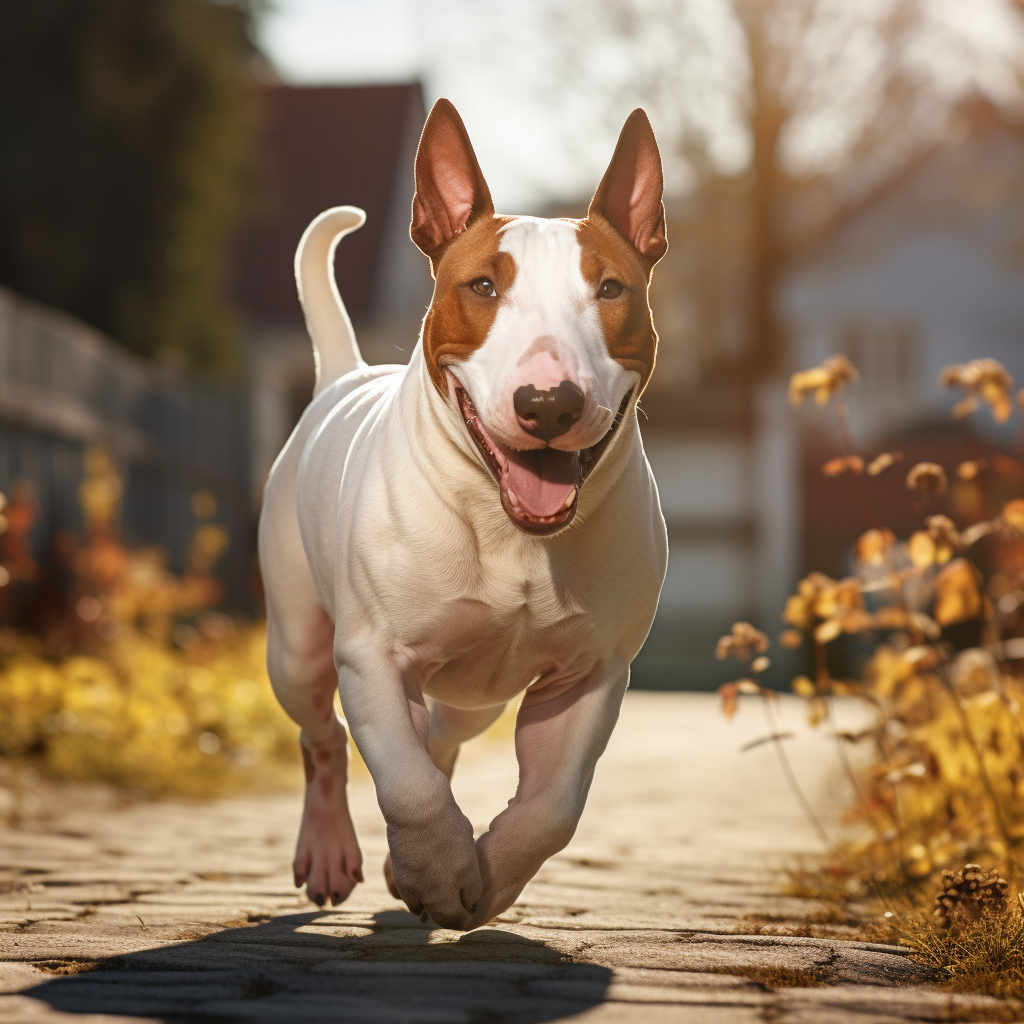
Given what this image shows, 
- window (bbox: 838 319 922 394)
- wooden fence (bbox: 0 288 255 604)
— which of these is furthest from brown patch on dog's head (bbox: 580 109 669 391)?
window (bbox: 838 319 922 394)

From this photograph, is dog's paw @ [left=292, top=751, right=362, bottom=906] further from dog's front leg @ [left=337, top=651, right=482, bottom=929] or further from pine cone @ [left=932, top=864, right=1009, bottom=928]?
pine cone @ [left=932, top=864, right=1009, bottom=928]

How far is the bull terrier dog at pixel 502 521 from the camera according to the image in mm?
2977

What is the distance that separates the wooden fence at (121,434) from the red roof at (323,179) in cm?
895

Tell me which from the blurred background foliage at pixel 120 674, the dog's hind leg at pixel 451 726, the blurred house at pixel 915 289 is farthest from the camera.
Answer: the blurred house at pixel 915 289

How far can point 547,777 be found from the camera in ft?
10.7

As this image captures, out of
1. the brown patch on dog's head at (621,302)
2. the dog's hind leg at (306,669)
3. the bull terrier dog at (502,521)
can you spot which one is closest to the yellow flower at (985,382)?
the bull terrier dog at (502,521)

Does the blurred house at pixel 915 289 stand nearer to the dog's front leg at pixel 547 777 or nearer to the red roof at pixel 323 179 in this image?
the red roof at pixel 323 179

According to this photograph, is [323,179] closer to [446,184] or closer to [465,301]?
[446,184]

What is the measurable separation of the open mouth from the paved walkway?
0.85 metres

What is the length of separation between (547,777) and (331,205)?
2148cm

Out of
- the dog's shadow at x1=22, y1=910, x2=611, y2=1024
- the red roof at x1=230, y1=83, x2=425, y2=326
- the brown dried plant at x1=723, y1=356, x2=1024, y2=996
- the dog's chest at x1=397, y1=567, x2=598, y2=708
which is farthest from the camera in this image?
the red roof at x1=230, y1=83, x2=425, y2=326

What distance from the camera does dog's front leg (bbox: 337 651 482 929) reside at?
298cm

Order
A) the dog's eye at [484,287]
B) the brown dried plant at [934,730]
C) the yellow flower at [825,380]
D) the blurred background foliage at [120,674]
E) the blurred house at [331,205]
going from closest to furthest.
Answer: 1. the dog's eye at [484,287]
2. the brown dried plant at [934,730]
3. the yellow flower at [825,380]
4. the blurred background foliage at [120,674]
5. the blurred house at [331,205]

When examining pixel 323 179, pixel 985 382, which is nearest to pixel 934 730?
pixel 985 382
